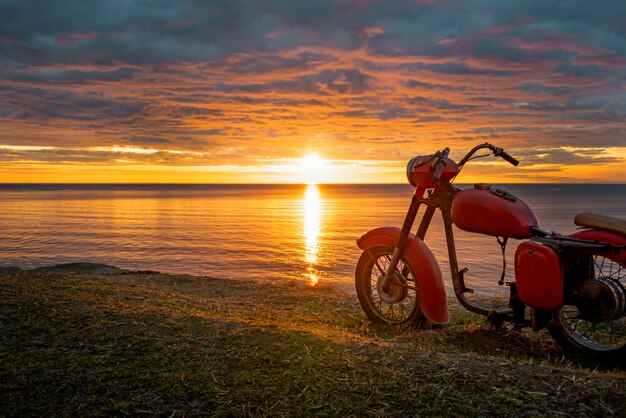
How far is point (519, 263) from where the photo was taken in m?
4.93

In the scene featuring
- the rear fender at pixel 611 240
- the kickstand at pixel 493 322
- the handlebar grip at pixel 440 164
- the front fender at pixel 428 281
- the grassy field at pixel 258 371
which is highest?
the handlebar grip at pixel 440 164

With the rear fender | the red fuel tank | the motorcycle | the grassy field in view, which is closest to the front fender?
the motorcycle

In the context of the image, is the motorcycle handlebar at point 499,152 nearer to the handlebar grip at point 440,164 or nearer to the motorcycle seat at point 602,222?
the handlebar grip at point 440,164

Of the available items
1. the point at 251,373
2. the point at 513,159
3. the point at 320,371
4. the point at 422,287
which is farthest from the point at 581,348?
the point at 251,373

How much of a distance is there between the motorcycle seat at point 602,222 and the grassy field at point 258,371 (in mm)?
1341

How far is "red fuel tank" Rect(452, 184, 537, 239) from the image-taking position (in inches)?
199

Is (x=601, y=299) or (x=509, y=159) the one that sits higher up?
(x=509, y=159)

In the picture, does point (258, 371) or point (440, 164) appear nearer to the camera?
point (258, 371)

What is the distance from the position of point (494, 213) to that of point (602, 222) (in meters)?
0.99

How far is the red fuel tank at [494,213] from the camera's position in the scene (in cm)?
506

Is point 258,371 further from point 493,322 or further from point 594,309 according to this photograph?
point 594,309

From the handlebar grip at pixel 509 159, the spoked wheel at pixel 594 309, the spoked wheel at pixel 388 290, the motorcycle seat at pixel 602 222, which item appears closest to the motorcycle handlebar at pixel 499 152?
the handlebar grip at pixel 509 159

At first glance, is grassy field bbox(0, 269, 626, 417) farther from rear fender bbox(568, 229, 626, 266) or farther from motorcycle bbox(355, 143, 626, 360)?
rear fender bbox(568, 229, 626, 266)

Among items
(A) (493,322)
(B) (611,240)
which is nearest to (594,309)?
(B) (611,240)
